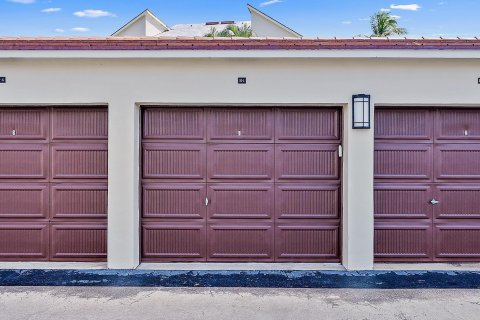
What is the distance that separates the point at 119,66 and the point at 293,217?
3.48 meters

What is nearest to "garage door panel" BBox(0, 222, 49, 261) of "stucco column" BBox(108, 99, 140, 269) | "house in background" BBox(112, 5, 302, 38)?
"stucco column" BBox(108, 99, 140, 269)

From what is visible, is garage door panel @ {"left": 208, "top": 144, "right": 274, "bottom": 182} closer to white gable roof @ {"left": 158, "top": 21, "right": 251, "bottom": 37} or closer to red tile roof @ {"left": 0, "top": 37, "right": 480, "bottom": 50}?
red tile roof @ {"left": 0, "top": 37, "right": 480, "bottom": 50}

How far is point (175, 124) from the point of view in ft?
24.1

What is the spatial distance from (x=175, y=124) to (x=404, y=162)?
3.59 meters

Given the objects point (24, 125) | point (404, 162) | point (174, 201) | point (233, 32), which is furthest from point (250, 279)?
point (233, 32)

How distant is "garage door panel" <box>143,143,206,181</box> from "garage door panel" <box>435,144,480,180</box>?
12.0 feet

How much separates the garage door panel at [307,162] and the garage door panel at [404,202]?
2.65 ft

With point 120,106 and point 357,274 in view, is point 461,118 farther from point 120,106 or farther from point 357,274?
point 120,106

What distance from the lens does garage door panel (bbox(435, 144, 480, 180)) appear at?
733 centimetres

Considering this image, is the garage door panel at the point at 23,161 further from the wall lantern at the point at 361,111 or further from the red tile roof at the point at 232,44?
the wall lantern at the point at 361,111

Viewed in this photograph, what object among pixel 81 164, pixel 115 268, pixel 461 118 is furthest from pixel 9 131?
pixel 461 118

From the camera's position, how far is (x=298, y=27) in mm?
18344

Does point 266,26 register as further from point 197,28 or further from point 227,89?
point 227,89

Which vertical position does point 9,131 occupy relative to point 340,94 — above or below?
below
